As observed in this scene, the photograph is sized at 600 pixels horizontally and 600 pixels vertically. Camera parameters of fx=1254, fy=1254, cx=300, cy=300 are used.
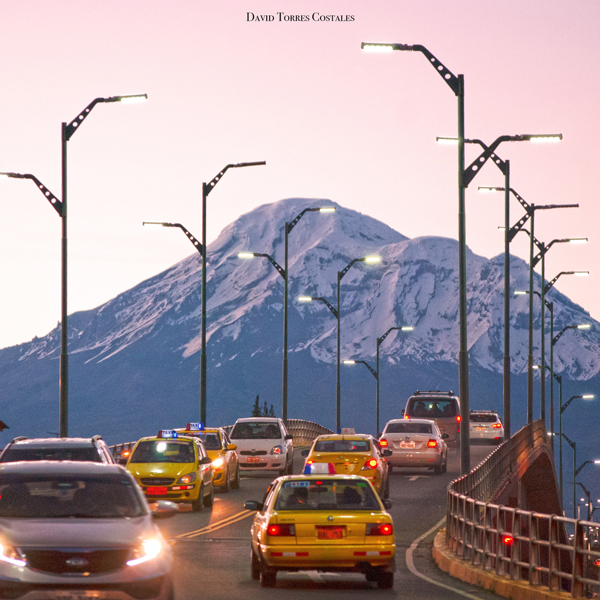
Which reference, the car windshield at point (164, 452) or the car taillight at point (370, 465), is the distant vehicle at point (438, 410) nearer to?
the car taillight at point (370, 465)

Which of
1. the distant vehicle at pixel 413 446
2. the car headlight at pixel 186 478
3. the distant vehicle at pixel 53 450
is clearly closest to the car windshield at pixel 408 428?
the distant vehicle at pixel 413 446

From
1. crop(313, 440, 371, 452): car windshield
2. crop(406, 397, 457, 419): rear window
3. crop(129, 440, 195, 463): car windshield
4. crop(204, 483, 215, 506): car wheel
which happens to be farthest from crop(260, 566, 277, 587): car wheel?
crop(406, 397, 457, 419): rear window

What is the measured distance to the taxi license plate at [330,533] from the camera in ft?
50.1

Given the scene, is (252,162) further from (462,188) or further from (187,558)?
(187,558)

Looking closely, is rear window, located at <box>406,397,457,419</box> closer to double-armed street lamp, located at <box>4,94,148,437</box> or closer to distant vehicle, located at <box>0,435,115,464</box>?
double-armed street lamp, located at <box>4,94,148,437</box>

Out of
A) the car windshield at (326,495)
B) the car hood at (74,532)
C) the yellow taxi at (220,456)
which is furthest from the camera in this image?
the yellow taxi at (220,456)

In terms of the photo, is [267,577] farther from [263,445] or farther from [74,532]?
[263,445]

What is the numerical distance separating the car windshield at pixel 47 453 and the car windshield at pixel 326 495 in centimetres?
312

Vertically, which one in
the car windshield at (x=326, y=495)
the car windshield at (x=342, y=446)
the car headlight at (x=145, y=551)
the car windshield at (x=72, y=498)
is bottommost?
the car windshield at (x=342, y=446)

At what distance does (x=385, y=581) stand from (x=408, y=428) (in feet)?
76.3

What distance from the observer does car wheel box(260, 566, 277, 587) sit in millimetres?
15719

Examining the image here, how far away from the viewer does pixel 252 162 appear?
38344 millimetres

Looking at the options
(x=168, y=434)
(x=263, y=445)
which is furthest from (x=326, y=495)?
(x=263, y=445)

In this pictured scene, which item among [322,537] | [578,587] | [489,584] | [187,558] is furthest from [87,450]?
[578,587]
